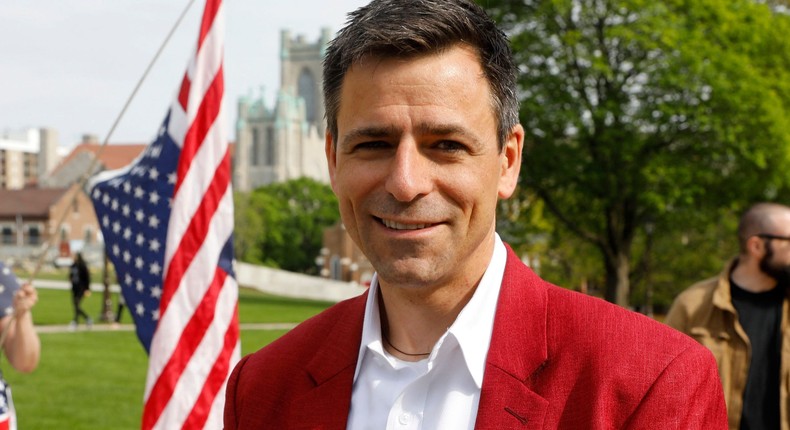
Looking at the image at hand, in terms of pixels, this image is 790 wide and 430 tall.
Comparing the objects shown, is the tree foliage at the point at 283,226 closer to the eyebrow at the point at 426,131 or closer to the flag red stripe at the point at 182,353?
the flag red stripe at the point at 182,353

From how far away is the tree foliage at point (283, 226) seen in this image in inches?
3536

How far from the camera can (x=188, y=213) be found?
573cm

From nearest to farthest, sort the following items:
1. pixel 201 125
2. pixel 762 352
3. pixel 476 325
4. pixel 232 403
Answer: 1. pixel 476 325
2. pixel 232 403
3. pixel 762 352
4. pixel 201 125

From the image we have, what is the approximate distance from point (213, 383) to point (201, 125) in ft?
4.84

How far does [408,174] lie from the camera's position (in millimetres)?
1848

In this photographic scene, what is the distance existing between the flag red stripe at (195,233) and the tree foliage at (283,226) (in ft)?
273

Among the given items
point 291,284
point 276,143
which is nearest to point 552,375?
point 291,284

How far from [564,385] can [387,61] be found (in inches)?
26.3

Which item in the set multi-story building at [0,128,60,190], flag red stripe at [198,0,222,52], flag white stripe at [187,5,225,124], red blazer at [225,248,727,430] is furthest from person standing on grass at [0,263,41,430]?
multi-story building at [0,128,60,190]

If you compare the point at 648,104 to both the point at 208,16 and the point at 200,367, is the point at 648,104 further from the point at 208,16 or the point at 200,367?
the point at 200,367

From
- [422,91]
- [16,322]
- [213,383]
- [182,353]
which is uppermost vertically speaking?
[422,91]

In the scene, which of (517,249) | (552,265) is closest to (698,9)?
(517,249)

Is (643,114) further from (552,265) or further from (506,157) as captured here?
(506,157)

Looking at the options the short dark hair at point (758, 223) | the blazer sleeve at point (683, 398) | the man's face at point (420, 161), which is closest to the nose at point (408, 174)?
the man's face at point (420, 161)
